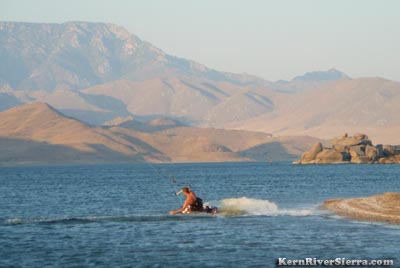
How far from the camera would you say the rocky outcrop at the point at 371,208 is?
168ft

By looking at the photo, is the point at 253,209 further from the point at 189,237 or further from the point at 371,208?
the point at 189,237

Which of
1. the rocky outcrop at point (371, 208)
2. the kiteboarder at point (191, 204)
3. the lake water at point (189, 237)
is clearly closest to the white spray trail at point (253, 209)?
the lake water at point (189, 237)

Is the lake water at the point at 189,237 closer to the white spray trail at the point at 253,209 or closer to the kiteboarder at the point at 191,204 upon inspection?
the white spray trail at the point at 253,209

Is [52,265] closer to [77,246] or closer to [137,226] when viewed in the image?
[77,246]

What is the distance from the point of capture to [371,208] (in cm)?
5609

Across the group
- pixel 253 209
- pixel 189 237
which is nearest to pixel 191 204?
pixel 253 209

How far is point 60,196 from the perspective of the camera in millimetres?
92562

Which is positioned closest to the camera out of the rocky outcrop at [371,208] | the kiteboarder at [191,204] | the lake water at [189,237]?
the lake water at [189,237]

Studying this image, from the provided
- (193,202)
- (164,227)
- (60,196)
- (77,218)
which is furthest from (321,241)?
(60,196)

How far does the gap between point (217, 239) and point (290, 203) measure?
27.1m

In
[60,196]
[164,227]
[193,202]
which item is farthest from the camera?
[60,196]

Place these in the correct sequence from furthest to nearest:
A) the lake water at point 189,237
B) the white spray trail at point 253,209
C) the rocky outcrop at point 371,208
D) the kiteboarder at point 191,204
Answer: the white spray trail at point 253,209
the kiteboarder at point 191,204
the rocky outcrop at point 371,208
the lake water at point 189,237

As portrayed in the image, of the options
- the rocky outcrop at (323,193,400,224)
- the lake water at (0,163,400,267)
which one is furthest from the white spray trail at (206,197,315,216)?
the rocky outcrop at (323,193,400,224)

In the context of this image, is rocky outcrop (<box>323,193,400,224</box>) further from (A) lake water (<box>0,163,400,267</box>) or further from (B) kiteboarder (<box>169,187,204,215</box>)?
(B) kiteboarder (<box>169,187,204,215</box>)
